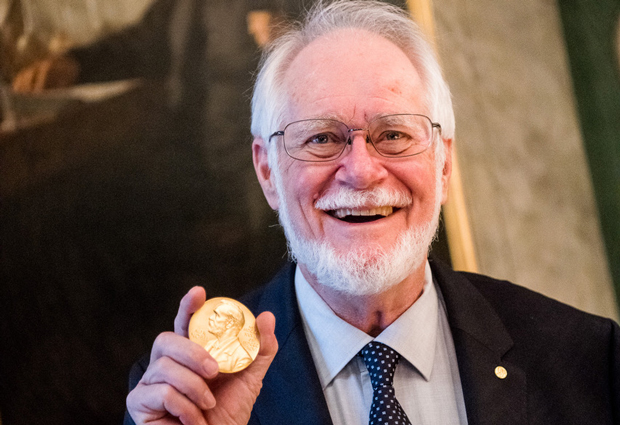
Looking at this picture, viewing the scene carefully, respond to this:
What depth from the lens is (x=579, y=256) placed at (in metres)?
2.75

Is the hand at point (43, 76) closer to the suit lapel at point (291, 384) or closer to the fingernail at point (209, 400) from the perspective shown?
the suit lapel at point (291, 384)

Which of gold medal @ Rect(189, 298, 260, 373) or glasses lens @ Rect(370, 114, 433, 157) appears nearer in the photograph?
gold medal @ Rect(189, 298, 260, 373)

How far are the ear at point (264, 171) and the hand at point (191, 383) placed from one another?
0.74 m

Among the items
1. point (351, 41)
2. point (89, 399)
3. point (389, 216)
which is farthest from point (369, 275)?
point (89, 399)

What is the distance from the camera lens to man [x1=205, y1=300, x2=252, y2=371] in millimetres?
1462

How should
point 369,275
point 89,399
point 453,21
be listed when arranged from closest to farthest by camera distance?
point 369,275
point 89,399
point 453,21

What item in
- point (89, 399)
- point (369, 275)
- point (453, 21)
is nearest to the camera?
point (369, 275)

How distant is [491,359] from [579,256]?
1112 millimetres

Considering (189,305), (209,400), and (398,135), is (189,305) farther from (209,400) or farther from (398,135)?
(398,135)

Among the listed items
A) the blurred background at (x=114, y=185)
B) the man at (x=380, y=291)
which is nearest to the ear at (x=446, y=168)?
the man at (x=380, y=291)

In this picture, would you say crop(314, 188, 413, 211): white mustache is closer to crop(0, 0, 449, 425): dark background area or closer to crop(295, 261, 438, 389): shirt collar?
crop(295, 261, 438, 389): shirt collar

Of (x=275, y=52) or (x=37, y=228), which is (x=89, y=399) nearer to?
(x=37, y=228)

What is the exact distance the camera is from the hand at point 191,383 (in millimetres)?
1379

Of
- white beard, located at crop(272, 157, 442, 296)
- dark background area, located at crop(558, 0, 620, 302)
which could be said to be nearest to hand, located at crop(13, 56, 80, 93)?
white beard, located at crop(272, 157, 442, 296)
